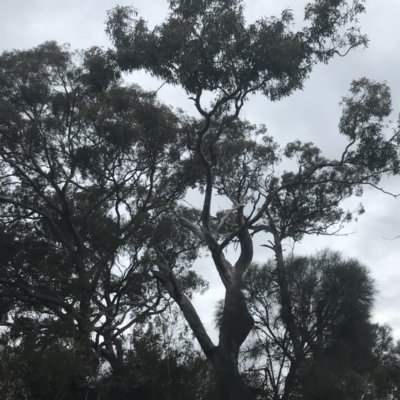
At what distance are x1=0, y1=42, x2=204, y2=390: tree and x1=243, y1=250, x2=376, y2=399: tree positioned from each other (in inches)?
179

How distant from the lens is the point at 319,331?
42.5 ft

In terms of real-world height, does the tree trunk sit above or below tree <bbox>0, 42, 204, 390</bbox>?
below

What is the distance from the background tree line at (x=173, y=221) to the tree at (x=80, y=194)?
0.18 feet

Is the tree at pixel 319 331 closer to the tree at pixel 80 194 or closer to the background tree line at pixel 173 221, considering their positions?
the background tree line at pixel 173 221

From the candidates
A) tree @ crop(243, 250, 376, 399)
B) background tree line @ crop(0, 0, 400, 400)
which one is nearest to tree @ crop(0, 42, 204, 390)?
background tree line @ crop(0, 0, 400, 400)

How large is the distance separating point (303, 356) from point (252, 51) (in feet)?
22.3

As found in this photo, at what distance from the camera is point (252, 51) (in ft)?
46.8

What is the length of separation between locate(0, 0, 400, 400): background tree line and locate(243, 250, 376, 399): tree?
35mm

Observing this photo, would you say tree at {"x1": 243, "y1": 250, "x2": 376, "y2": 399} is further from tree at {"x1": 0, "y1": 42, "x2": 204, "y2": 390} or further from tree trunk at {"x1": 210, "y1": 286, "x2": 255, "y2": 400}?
tree at {"x1": 0, "y1": 42, "x2": 204, "y2": 390}

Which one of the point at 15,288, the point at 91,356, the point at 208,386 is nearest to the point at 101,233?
the point at 15,288

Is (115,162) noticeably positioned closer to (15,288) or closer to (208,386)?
(15,288)

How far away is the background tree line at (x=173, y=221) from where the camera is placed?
→ 1344cm

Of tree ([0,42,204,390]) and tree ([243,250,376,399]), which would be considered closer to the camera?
tree ([243,250,376,399])

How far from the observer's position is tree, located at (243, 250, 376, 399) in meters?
12.3
